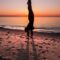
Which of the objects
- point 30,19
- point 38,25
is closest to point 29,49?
point 30,19

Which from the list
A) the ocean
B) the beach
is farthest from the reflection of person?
the ocean

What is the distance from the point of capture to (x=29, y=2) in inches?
587

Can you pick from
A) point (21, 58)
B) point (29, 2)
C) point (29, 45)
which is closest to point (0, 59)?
point (21, 58)

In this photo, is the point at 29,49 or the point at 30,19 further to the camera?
the point at 30,19

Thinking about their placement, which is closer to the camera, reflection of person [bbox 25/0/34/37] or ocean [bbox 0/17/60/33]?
reflection of person [bbox 25/0/34/37]

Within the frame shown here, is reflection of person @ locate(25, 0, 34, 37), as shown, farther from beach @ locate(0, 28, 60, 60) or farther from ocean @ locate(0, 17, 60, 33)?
ocean @ locate(0, 17, 60, 33)

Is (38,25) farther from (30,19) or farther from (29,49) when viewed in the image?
(29,49)

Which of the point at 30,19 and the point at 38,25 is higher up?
the point at 30,19

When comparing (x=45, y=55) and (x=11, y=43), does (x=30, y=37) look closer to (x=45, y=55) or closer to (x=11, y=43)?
(x=11, y=43)

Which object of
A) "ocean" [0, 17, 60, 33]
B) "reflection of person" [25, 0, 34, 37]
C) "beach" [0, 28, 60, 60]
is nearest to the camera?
"beach" [0, 28, 60, 60]

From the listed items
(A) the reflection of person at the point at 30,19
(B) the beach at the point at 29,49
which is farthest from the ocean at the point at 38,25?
(B) the beach at the point at 29,49

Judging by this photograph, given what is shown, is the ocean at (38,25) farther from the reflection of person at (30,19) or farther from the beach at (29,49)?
the beach at (29,49)

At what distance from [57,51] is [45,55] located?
106 cm

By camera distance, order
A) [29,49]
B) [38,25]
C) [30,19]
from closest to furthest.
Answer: [29,49]
[30,19]
[38,25]
